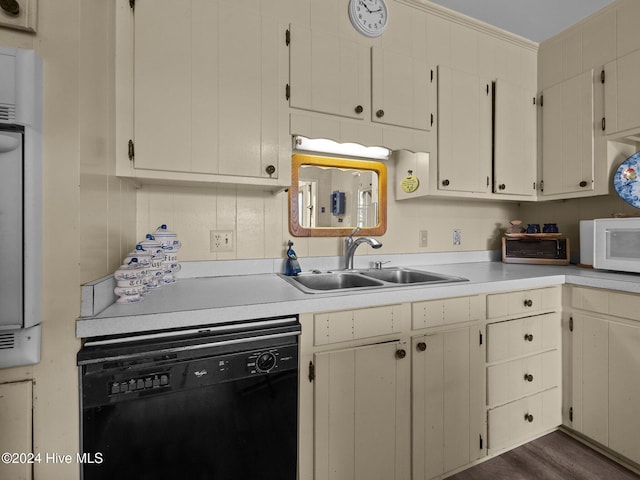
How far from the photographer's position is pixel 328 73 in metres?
1.52

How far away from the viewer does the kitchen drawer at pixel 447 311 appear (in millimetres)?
A: 1339

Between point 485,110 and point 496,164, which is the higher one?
point 485,110

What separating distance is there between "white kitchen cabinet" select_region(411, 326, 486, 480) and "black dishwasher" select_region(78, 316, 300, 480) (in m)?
0.60

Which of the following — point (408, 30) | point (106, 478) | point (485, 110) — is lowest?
point (106, 478)

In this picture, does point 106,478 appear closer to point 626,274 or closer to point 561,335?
point 561,335

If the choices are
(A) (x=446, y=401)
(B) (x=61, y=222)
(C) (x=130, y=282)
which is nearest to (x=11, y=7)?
(B) (x=61, y=222)

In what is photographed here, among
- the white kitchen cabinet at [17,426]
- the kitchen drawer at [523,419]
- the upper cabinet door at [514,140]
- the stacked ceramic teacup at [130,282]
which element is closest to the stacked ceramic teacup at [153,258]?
the stacked ceramic teacup at [130,282]

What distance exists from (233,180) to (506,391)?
176 cm

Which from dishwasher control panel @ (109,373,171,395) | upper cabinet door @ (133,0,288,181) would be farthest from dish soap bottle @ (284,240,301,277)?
dishwasher control panel @ (109,373,171,395)

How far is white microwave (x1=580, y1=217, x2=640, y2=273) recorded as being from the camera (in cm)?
159

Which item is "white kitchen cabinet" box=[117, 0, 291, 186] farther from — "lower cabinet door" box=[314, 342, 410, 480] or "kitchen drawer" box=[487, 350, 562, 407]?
"kitchen drawer" box=[487, 350, 562, 407]

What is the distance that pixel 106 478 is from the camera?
2.88 feet

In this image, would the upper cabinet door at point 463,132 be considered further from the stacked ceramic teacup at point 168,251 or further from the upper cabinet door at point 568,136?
the stacked ceramic teacup at point 168,251

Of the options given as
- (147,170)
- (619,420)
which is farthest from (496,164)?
(147,170)
